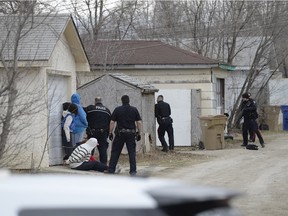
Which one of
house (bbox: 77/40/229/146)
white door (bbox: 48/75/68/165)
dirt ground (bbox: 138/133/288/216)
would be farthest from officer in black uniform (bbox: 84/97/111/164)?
house (bbox: 77/40/229/146)

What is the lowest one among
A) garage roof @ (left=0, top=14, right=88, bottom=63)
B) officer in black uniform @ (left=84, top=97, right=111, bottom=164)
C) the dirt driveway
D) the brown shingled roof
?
the dirt driveway

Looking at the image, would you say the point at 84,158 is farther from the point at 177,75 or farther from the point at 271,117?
the point at 271,117

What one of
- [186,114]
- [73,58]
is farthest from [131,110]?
[186,114]

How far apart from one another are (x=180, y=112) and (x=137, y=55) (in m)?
2.76

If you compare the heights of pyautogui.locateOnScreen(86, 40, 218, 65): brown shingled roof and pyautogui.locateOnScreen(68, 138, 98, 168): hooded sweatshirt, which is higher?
pyautogui.locateOnScreen(86, 40, 218, 65): brown shingled roof

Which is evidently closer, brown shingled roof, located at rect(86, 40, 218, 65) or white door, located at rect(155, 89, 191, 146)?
white door, located at rect(155, 89, 191, 146)

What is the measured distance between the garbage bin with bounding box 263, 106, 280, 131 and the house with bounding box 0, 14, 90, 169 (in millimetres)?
19140

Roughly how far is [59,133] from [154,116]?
197 inches

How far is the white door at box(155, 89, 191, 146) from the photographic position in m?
24.7

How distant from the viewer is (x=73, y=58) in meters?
19.0

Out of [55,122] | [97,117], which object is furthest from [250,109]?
[55,122]

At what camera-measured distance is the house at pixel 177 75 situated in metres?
24.8

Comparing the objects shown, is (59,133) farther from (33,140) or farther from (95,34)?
(95,34)

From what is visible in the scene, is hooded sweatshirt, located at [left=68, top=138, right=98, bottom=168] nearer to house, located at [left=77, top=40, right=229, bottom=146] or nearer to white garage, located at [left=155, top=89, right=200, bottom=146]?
house, located at [left=77, top=40, right=229, bottom=146]
